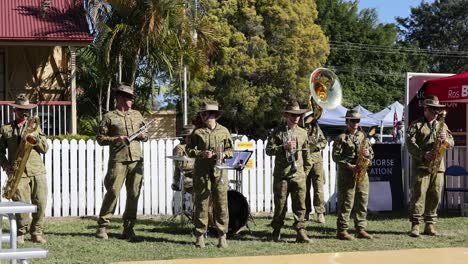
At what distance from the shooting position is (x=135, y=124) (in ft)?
34.3

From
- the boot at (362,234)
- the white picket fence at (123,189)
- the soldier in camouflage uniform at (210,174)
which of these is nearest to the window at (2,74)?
the white picket fence at (123,189)

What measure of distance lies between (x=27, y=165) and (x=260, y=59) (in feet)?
75.5

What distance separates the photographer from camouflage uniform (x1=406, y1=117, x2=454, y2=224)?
36.6 feet

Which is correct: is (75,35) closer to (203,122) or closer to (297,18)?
(203,122)

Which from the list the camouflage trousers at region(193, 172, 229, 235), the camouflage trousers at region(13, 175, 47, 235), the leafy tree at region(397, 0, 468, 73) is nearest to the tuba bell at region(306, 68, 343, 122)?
the camouflage trousers at region(193, 172, 229, 235)

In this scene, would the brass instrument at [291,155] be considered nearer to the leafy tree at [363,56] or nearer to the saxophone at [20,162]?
the saxophone at [20,162]

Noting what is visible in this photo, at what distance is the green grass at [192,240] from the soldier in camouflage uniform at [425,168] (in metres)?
0.33

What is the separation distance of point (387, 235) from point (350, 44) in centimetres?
4239

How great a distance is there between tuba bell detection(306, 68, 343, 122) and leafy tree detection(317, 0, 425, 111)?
124 ft

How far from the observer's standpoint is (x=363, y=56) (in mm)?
53125

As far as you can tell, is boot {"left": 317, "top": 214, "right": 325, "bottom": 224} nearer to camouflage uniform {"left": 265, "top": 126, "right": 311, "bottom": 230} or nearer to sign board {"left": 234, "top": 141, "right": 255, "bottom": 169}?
sign board {"left": 234, "top": 141, "right": 255, "bottom": 169}

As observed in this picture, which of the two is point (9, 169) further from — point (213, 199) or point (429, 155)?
point (429, 155)

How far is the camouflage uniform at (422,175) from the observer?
1114 centimetres

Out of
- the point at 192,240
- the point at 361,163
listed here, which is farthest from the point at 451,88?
the point at 192,240
